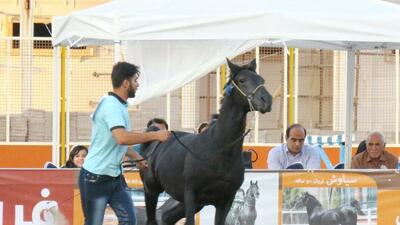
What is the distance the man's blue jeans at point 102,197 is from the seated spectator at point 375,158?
16.0ft

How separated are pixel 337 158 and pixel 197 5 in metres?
6.01

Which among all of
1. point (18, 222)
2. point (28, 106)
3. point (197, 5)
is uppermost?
point (197, 5)

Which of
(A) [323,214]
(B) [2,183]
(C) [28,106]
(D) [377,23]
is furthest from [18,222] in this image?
(C) [28,106]

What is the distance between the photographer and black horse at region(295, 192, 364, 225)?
471 inches

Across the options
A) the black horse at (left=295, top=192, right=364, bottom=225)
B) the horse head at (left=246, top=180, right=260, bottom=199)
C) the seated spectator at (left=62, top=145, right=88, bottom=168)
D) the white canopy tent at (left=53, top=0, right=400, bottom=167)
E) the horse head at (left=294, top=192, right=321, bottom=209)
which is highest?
the white canopy tent at (left=53, top=0, right=400, bottom=167)

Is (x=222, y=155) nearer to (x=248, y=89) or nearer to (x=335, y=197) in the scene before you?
(x=248, y=89)

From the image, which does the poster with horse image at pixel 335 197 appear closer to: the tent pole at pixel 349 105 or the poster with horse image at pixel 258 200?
the poster with horse image at pixel 258 200

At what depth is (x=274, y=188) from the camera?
39.4 feet

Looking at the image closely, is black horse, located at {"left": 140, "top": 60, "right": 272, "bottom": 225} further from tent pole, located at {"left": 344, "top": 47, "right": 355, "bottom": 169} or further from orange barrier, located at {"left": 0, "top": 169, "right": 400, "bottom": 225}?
tent pole, located at {"left": 344, "top": 47, "right": 355, "bottom": 169}

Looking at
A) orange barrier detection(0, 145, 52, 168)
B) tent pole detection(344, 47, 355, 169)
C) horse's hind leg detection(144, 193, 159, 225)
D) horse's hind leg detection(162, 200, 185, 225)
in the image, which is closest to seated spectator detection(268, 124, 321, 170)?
tent pole detection(344, 47, 355, 169)

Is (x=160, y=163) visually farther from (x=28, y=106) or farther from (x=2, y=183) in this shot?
(x=28, y=106)

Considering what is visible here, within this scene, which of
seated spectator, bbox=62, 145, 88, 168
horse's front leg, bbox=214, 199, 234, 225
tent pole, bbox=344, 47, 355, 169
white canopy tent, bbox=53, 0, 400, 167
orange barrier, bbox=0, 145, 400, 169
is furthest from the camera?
orange barrier, bbox=0, 145, 400, 169

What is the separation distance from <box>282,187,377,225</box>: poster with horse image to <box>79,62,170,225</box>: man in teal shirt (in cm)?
334

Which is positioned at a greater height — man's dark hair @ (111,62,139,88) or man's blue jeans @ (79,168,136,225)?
man's dark hair @ (111,62,139,88)
